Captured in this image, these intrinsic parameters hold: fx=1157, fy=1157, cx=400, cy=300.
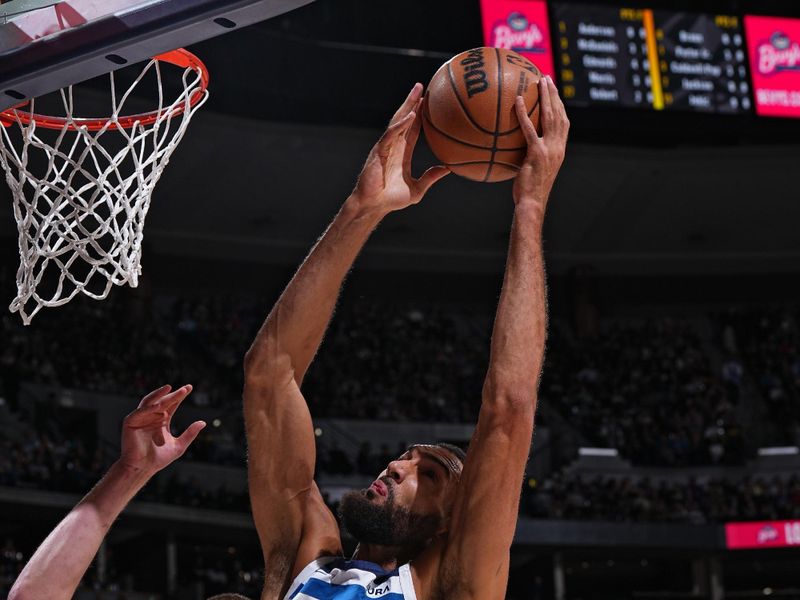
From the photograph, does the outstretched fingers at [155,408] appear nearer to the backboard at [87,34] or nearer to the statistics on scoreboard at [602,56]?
the backboard at [87,34]

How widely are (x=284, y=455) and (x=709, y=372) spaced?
16.9 meters

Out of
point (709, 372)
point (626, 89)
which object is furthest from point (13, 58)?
point (709, 372)

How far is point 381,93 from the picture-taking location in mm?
14352

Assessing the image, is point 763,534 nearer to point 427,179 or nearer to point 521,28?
point 521,28

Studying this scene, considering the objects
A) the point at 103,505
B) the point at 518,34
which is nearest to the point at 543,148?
the point at 103,505

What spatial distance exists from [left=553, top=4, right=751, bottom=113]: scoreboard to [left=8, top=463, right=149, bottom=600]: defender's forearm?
1097cm

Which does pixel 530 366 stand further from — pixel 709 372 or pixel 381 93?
Result: pixel 709 372

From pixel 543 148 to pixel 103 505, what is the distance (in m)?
1.20

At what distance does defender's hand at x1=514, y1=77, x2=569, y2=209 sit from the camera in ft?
8.10

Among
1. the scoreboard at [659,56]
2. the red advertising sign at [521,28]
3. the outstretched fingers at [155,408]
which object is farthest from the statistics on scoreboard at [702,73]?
the outstretched fingers at [155,408]

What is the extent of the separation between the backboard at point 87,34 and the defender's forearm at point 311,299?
0.51m

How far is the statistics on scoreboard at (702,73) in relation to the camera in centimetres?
1307

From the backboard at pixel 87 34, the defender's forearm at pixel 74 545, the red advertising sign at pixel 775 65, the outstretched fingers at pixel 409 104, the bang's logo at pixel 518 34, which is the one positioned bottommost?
the red advertising sign at pixel 775 65

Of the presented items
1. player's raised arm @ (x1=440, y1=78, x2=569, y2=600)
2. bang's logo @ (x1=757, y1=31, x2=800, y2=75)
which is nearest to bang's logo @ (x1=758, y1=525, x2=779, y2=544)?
bang's logo @ (x1=757, y1=31, x2=800, y2=75)
